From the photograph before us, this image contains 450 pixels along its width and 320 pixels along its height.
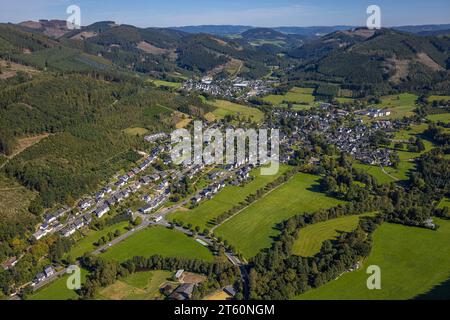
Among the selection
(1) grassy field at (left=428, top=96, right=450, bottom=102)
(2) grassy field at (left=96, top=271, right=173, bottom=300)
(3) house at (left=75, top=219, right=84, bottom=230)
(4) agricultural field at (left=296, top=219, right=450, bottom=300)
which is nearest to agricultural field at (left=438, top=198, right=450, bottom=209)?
(4) agricultural field at (left=296, top=219, right=450, bottom=300)

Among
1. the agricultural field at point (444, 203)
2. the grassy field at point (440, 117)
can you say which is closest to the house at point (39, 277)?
the agricultural field at point (444, 203)

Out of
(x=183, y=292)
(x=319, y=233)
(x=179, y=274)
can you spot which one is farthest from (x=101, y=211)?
(x=319, y=233)

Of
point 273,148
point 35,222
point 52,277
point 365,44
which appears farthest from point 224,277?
point 365,44

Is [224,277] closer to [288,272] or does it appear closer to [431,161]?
[288,272]

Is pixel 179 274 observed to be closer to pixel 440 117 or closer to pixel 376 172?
pixel 376 172

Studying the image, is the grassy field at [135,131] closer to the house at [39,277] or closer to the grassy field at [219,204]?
the grassy field at [219,204]

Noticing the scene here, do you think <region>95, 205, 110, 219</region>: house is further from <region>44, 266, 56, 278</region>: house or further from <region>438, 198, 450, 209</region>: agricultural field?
<region>438, 198, 450, 209</region>: agricultural field
